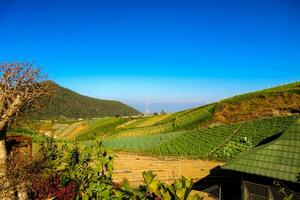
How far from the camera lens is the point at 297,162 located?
14367 mm

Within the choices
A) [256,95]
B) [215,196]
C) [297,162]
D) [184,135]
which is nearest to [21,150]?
[215,196]

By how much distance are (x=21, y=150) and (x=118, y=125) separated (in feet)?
198

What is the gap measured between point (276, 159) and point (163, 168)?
18089 millimetres

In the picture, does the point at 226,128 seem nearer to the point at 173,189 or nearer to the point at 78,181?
the point at 78,181

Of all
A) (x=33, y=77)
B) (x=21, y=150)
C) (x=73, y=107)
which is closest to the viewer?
(x=33, y=77)

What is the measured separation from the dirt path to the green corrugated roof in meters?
10.6

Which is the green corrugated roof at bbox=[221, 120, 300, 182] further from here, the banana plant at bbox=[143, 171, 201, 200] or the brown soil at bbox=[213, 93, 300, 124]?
the brown soil at bbox=[213, 93, 300, 124]

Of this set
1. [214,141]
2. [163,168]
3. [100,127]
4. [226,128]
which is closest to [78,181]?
[163,168]

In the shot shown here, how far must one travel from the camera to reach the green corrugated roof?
14375 mm

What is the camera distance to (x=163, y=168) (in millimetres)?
32438

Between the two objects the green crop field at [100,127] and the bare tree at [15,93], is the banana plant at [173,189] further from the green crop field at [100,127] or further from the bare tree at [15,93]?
the green crop field at [100,127]

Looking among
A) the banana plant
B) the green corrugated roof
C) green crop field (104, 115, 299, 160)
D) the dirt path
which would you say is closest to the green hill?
green crop field (104, 115, 299, 160)

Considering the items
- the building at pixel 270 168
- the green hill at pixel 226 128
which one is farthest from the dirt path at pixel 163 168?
the building at pixel 270 168

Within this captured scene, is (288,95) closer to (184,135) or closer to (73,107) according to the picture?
(184,135)
